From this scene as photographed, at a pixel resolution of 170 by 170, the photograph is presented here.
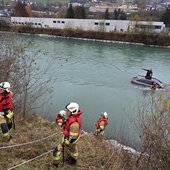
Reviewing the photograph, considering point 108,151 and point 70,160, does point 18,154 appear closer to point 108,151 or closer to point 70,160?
point 70,160

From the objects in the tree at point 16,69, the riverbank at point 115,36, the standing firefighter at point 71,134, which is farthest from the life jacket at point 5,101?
the riverbank at point 115,36

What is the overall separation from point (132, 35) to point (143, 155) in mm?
45808

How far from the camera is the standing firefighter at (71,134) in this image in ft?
18.0

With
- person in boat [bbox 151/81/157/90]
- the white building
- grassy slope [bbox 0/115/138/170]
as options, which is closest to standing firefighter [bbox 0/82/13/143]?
grassy slope [bbox 0/115/138/170]

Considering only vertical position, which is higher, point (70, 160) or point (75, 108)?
point (75, 108)

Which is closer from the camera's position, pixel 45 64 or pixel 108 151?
pixel 108 151

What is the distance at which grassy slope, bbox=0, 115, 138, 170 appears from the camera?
6.10 meters

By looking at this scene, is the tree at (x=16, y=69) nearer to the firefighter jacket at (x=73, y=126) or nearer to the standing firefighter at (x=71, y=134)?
the standing firefighter at (x=71, y=134)

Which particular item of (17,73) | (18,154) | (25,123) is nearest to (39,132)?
(25,123)

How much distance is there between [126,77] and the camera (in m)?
23.5

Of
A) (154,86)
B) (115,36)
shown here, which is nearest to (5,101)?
(154,86)

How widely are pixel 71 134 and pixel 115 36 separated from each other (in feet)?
158

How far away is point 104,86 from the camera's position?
20.4 m

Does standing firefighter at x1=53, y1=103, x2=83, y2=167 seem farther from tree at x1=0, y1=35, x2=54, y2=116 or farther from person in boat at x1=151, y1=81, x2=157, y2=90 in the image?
person in boat at x1=151, y1=81, x2=157, y2=90
